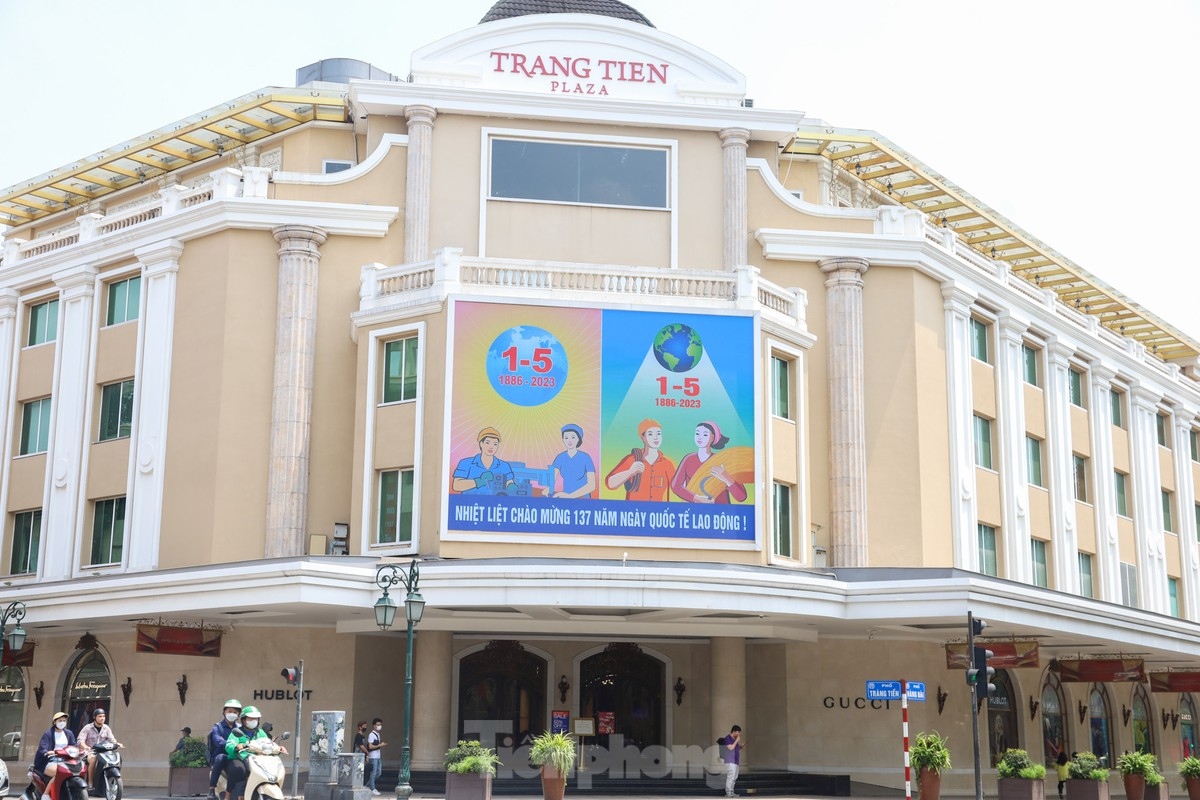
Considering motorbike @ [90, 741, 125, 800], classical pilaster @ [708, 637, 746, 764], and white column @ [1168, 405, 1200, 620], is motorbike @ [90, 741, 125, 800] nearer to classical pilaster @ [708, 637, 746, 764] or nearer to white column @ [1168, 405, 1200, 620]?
classical pilaster @ [708, 637, 746, 764]

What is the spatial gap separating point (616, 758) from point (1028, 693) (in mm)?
13055

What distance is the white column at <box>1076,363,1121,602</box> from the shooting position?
48.4 m

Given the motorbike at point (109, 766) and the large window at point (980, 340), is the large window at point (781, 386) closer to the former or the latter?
the large window at point (980, 340)

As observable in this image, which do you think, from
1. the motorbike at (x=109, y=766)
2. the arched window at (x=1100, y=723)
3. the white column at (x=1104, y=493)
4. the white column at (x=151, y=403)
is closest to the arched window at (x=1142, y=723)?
the arched window at (x=1100, y=723)

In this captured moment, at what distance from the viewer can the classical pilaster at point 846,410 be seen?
1521 inches

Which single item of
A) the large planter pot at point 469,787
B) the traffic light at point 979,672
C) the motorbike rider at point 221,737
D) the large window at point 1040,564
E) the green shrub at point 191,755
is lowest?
the large planter pot at point 469,787

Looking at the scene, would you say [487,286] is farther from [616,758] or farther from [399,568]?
[616,758]

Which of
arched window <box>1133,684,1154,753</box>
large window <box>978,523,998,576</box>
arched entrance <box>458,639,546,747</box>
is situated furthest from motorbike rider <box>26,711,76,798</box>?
arched window <box>1133,684,1154,753</box>

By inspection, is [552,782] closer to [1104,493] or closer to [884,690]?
[884,690]

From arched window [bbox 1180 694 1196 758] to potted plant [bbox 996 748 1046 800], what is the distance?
949 inches

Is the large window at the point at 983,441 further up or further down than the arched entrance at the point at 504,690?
further up

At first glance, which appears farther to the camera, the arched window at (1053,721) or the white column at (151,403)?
the arched window at (1053,721)

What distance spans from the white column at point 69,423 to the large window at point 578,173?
A: 12.3 metres

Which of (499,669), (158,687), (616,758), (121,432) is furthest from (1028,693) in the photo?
(121,432)
